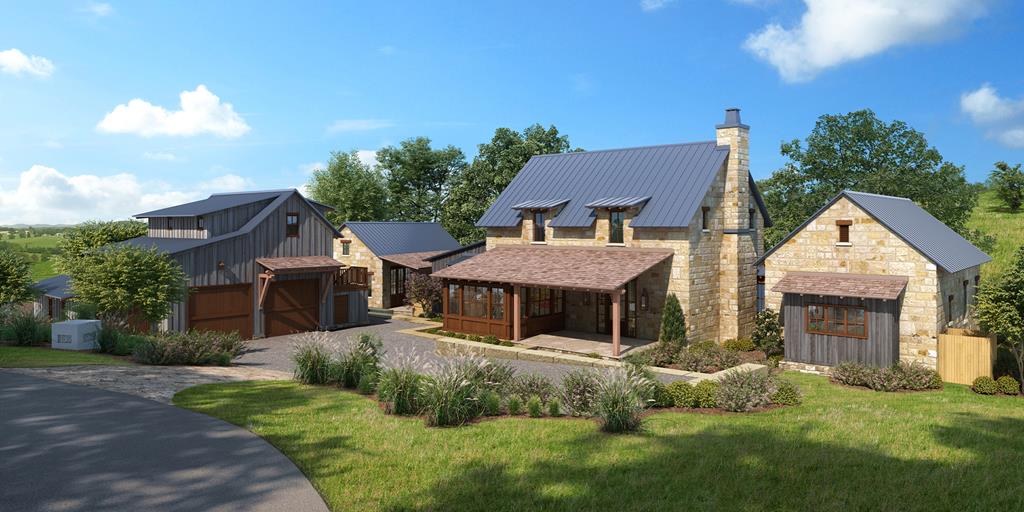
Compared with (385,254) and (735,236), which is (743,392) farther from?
(385,254)

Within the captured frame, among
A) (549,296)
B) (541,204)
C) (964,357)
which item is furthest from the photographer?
(541,204)

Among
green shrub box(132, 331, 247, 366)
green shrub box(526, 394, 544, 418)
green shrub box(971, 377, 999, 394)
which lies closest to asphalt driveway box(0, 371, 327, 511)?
green shrub box(526, 394, 544, 418)

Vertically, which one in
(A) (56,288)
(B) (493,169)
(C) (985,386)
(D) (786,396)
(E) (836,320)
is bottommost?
(C) (985,386)

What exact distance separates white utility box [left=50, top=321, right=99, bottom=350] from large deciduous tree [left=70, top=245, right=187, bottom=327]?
172 centimetres

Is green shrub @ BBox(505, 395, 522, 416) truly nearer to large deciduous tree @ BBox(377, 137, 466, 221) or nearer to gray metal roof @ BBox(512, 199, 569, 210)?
gray metal roof @ BBox(512, 199, 569, 210)

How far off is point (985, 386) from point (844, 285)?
470cm

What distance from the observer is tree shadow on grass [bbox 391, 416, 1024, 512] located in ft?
27.5

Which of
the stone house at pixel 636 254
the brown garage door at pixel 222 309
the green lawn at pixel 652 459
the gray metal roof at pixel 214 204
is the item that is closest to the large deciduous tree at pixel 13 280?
the gray metal roof at pixel 214 204

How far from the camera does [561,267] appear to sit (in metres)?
26.1

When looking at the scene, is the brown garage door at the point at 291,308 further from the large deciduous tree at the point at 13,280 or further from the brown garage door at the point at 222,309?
the large deciduous tree at the point at 13,280

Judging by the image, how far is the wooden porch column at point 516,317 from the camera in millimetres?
25797

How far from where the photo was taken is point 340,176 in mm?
65125

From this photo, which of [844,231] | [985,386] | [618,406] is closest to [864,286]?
[844,231]

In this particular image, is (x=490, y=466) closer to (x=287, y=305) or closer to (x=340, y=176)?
(x=287, y=305)
